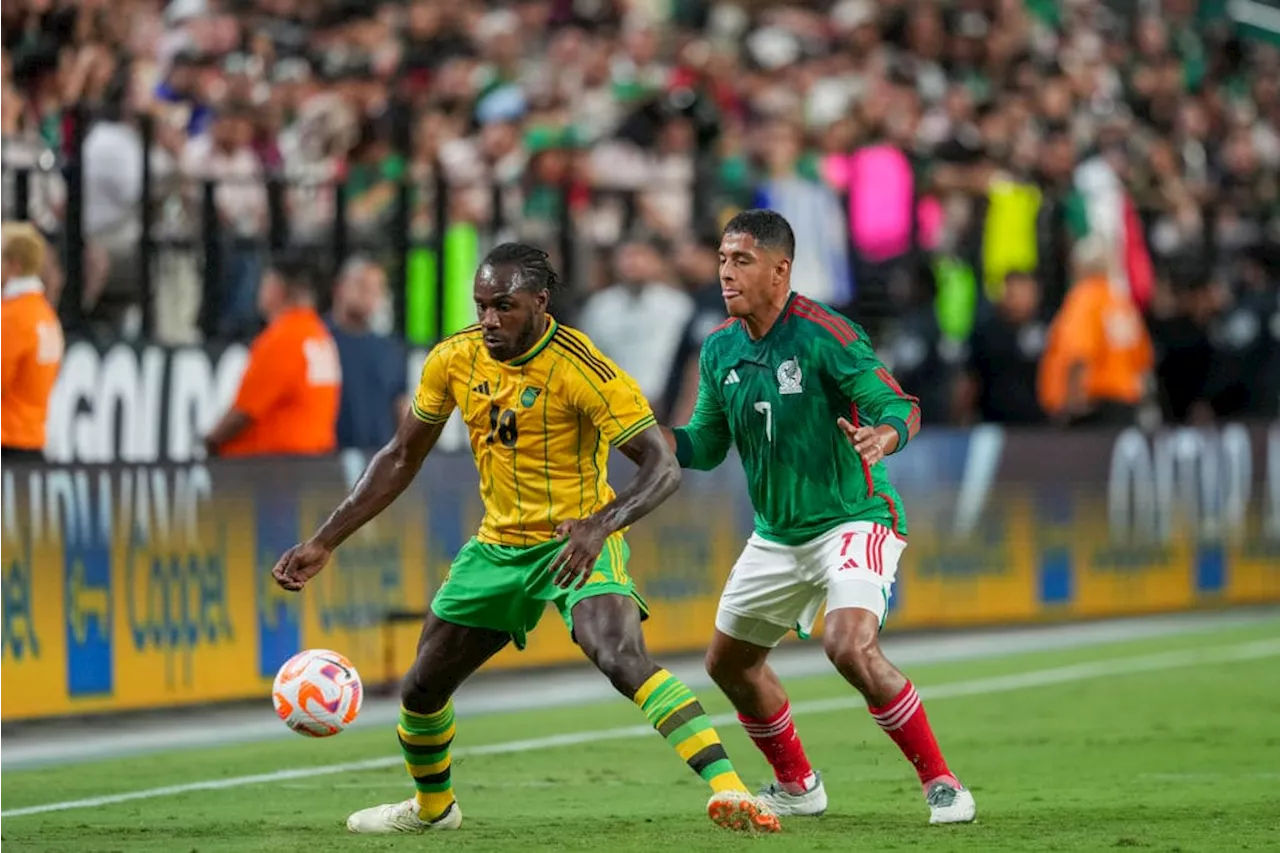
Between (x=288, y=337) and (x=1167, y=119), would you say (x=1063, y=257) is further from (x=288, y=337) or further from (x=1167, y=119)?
(x=288, y=337)

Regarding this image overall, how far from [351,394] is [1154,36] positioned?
15.5 m

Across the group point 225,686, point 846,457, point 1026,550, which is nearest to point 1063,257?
point 1026,550

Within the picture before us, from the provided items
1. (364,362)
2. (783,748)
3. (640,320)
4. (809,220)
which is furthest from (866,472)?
(809,220)

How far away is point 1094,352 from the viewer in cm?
1973

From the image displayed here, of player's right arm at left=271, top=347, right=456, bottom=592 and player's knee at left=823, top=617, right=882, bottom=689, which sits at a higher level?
player's right arm at left=271, top=347, right=456, bottom=592

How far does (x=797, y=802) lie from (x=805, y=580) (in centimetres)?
89

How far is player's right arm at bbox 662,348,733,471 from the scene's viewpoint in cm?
920

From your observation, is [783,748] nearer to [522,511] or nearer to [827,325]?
[522,511]

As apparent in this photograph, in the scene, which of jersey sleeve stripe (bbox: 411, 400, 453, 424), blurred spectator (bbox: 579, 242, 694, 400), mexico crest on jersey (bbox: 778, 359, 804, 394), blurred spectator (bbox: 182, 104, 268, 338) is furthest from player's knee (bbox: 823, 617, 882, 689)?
blurred spectator (bbox: 579, 242, 694, 400)

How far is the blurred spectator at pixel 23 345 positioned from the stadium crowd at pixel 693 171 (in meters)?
1.15

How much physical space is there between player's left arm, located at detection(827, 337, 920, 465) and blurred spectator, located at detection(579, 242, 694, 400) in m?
8.33

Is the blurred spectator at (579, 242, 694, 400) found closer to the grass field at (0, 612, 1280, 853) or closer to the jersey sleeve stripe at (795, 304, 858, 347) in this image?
the grass field at (0, 612, 1280, 853)

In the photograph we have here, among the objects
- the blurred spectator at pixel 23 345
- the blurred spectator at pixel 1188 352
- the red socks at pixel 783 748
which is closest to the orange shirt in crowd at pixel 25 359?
the blurred spectator at pixel 23 345

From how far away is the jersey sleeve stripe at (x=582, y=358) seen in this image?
862 cm
